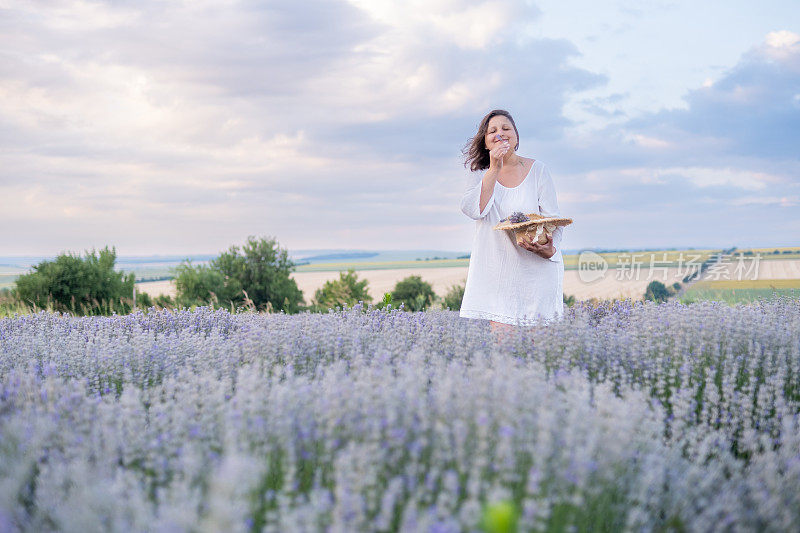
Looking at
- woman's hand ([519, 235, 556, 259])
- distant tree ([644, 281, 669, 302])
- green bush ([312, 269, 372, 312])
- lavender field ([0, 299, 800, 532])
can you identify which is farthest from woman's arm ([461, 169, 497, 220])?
green bush ([312, 269, 372, 312])

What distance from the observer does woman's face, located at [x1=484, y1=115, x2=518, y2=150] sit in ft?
15.5

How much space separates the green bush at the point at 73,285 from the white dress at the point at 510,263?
308 inches

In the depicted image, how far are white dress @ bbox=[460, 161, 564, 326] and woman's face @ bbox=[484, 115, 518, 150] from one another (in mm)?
275

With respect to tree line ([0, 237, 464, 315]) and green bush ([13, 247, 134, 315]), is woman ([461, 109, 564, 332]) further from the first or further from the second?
green bush ([13, 247, 134, 315])

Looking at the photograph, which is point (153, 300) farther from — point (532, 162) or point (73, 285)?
point (532, 162)

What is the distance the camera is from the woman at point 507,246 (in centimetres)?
467

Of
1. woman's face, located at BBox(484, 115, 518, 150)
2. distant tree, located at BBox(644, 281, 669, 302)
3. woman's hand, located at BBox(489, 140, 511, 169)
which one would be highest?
woman's face, located at BBox(484, 115, 518, 150)

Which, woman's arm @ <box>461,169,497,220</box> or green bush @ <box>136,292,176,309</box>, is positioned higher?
woman's arm @ <box>461,169,497,220</box>

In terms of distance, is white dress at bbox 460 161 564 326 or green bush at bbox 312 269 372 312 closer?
white dress at bbox 460 161 564 326

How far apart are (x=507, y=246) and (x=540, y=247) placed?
39 cm

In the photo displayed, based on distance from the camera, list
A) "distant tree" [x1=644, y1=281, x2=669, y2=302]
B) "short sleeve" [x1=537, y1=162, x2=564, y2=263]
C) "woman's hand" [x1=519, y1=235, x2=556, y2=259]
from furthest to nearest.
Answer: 1. "distant tree" [x1=644, y1=281, x2=669, y2=302]
2. "short sleeve" [x1=537, y1=162, x2=564, y2=263]
3. "woman's hand" [x1=519, y1=235, x2=556, y2=259]

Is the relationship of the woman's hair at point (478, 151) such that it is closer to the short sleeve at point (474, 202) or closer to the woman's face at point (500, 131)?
the woman's face at point (500, 131)

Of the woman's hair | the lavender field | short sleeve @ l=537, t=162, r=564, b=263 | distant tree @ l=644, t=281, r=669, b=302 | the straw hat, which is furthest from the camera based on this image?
distant tree @ l=644, t=281, r=669, b=302

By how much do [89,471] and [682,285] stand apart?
8701mm
